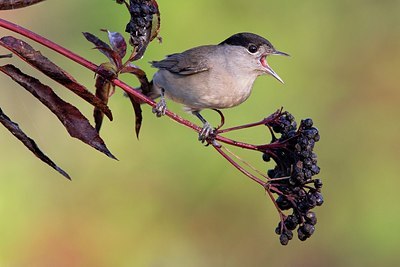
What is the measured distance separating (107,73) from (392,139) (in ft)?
16.1

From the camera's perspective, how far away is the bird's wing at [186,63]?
429 centimetres

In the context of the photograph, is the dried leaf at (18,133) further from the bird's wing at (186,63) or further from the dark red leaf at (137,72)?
the bird's wing at (186,63)

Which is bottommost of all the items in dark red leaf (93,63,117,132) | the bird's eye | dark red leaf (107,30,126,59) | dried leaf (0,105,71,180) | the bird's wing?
the bird's wing

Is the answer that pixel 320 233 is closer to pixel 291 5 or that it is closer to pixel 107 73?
pixel 291 5

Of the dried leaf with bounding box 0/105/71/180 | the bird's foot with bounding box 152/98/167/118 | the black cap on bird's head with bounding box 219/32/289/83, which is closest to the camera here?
the dried leaf with bounding box 0/105/71/180

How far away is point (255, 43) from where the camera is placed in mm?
4301

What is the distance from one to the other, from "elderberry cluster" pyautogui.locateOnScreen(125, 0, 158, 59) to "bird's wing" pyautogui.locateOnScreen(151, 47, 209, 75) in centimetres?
188

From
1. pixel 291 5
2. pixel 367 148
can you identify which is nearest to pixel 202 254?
pixel 367 148

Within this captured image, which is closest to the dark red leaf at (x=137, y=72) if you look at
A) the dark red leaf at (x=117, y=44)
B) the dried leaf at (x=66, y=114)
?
the dark red leaf at (x=117, y=44)

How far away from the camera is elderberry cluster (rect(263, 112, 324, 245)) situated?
2.45 meters

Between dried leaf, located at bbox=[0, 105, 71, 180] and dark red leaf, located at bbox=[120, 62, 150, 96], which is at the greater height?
dark red leaf, located at bbox=[120, 62, 150, 96]

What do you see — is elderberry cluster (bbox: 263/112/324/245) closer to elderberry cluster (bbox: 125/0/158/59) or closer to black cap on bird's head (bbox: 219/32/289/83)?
elderberry cluster (bbox: 125/0/158/59)

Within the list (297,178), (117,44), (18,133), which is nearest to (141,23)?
(117,44)

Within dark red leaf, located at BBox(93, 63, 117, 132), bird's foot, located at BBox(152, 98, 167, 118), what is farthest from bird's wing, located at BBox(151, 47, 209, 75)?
dark red leaf, located at BBox(93, 63, 117, 132)
